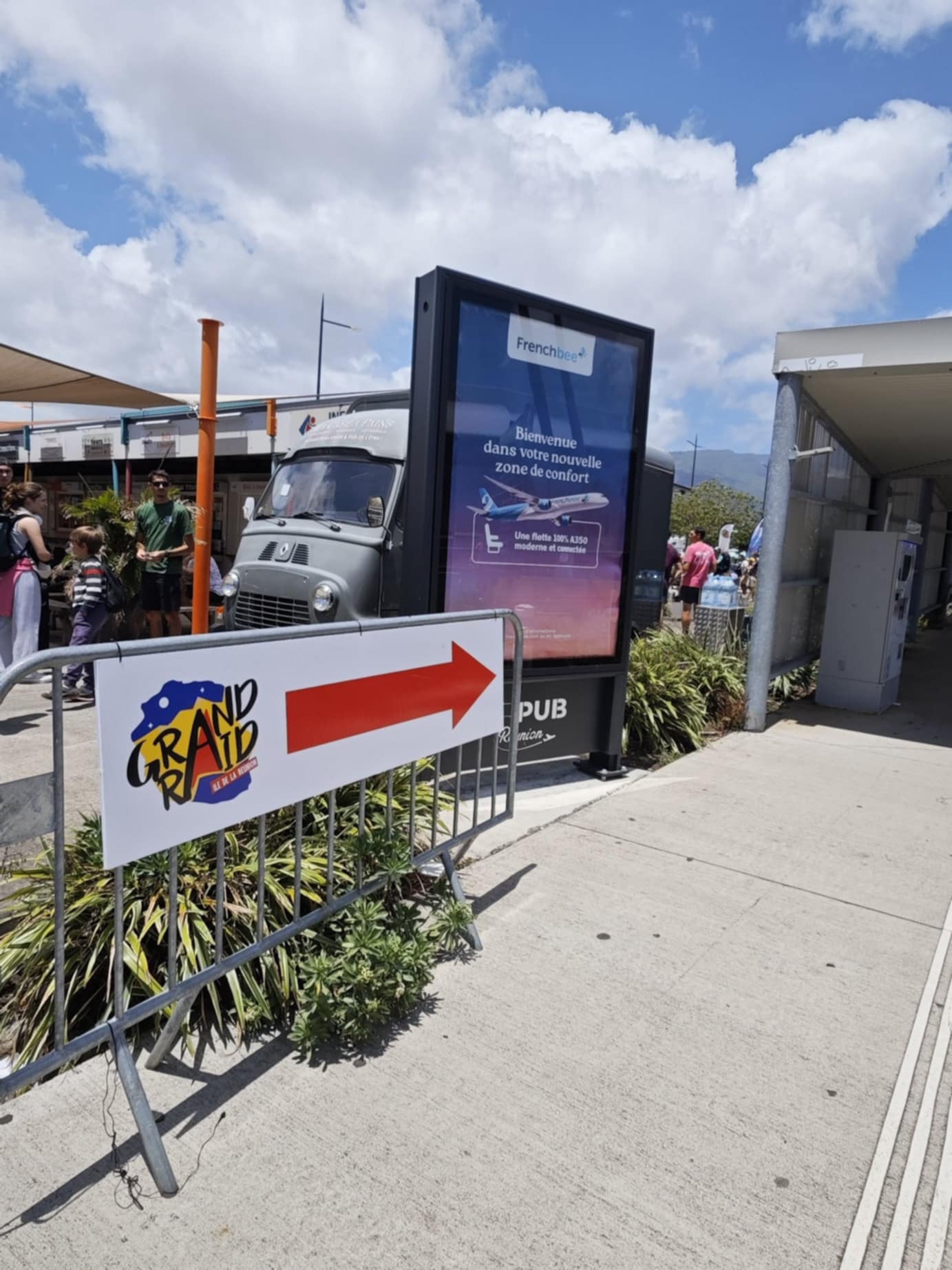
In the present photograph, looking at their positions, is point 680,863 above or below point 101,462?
below

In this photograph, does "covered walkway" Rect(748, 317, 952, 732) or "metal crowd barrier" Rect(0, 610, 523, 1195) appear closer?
"metal crowd barrier" Rect(0, 610, 523, 1195)

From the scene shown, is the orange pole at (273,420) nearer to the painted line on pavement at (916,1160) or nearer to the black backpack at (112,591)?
the black backpack at (112,591)

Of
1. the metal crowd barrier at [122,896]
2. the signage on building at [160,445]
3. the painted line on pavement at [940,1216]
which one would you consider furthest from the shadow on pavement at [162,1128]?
the signage on building at [160,445]

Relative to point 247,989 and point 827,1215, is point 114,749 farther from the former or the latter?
point 827,1215

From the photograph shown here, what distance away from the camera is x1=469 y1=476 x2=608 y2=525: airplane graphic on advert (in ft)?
16.8

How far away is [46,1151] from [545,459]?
4.26m

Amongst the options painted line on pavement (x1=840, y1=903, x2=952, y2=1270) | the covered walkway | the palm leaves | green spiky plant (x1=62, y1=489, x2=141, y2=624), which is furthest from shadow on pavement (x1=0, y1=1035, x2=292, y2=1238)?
green spiky plant (x1=62, y1=489, x2=141, y2=624)

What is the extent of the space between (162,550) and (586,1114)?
Result: 705 cm

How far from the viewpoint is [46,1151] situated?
7.83ft

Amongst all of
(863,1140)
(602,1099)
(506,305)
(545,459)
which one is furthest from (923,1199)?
(506,305)

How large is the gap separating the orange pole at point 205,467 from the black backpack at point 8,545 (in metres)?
2.41

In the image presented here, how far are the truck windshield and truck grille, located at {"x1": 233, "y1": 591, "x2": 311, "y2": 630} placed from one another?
78cm

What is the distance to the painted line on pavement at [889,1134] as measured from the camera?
2.22 metres

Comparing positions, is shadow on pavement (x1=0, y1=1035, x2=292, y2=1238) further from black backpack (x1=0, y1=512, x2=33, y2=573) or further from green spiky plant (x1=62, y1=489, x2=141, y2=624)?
green spiky plant (x1=62, y1=489, x2=141, y2=624)
